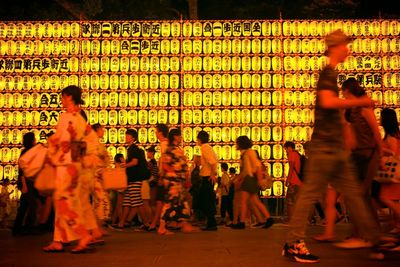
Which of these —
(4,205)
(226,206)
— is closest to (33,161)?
(4,205)

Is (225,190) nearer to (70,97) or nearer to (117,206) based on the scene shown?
(117,206)

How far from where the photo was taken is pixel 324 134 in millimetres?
6410

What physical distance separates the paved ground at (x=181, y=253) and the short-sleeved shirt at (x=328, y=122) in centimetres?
133

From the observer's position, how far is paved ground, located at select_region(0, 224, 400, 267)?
269 inches

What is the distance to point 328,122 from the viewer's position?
6430 mm

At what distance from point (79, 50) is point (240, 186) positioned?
21.3 ft

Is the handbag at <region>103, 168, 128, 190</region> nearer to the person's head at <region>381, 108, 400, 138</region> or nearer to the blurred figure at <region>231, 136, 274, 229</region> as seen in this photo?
the blurred figure at <region>231, 136, 274, 229</region>

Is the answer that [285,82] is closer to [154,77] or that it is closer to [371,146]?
[154,77]

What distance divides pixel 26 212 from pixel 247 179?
4.25m

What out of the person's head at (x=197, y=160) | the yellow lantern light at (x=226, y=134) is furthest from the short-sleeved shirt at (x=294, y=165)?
the yellow lantern light at (x=226, y=134)

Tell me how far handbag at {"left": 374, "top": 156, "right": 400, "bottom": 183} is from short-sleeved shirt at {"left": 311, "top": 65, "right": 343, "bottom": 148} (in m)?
1.73

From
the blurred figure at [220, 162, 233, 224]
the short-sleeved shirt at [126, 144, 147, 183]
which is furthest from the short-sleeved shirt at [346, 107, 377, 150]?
the blurred figure at [220, 162, 233, 224]

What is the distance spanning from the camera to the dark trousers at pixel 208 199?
40.5 ft

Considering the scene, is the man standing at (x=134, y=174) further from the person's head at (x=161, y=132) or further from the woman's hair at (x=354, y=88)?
the woman's hair at (x=354, y=88)
